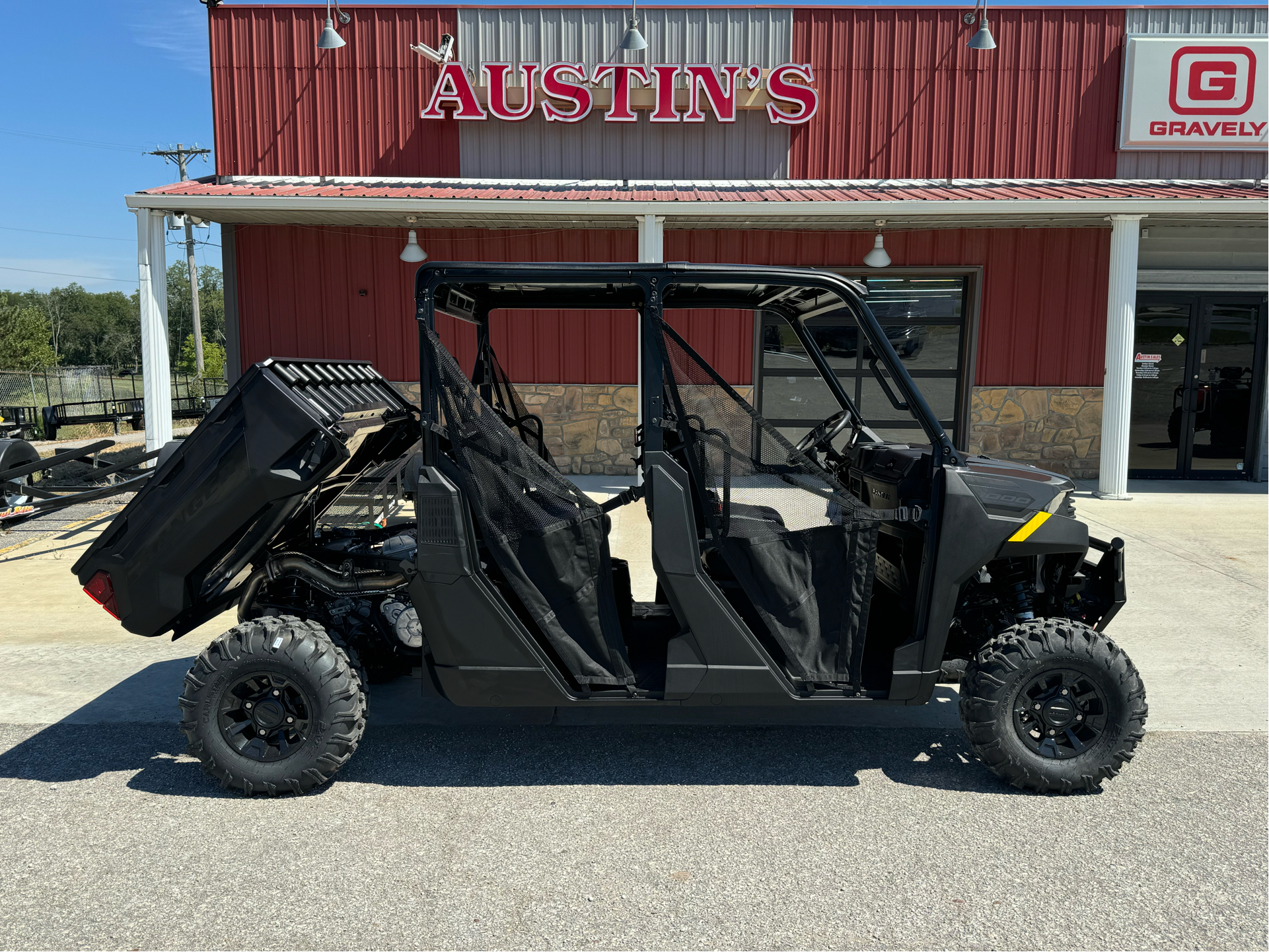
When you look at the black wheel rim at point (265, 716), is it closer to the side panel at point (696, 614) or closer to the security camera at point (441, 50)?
the side panel at point (696, 614)

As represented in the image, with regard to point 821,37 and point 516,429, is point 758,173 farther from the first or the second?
point 516,429

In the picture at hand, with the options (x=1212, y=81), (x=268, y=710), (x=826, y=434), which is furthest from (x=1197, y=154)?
(x=268, y=710)

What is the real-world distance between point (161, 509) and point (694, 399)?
210 cm

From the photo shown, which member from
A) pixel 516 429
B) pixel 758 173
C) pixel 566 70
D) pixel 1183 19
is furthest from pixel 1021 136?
pixel 516 429

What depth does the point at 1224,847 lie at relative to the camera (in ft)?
9.92

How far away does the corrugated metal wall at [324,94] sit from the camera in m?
11.3

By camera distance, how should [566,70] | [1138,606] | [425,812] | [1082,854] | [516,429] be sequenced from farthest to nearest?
[566,70] < [1138,606] < [516,429] < [425,812] < [1082,854]

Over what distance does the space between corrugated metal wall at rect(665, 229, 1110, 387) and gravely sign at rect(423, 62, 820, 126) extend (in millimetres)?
1585

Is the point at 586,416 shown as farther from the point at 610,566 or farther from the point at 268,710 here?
the point at 268,710

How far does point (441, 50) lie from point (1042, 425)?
9185 mm

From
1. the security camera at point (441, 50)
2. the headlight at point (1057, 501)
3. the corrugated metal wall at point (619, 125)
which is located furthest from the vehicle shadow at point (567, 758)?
the security camera at point (441, 50)

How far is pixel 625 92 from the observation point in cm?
1112

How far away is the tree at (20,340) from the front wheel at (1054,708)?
185 feet

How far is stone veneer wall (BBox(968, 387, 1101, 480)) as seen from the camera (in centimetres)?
1159
